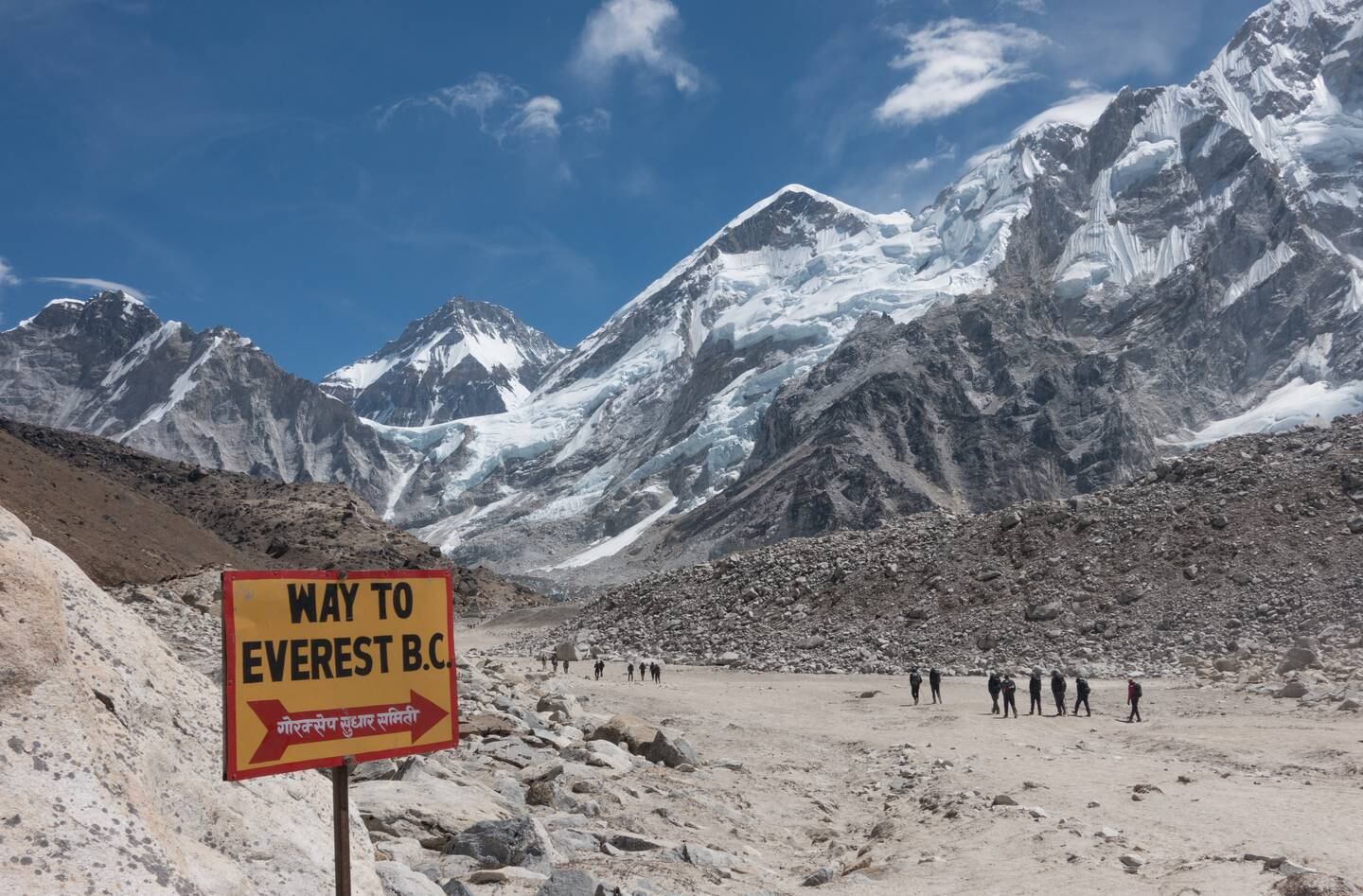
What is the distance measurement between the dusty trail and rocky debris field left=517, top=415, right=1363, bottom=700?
6.05 m

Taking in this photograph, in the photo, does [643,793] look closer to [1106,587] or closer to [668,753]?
[668,753]

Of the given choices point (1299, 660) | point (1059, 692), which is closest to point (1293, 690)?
point (1299, 660)

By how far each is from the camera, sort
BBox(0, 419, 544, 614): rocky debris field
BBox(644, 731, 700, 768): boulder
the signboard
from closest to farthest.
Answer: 1. the signboard
2. BBox(644, 731, 700, 768): boulder
3. BBox(0, 419, 544, 614): rocky debris field

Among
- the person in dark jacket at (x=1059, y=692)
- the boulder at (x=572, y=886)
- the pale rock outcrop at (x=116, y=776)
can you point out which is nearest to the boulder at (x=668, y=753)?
the boulder at (x=572, y=886)

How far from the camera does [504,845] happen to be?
9281 mm

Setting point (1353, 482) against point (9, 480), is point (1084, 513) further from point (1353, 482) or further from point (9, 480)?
point (9, 480)

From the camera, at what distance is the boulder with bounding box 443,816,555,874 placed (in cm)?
921

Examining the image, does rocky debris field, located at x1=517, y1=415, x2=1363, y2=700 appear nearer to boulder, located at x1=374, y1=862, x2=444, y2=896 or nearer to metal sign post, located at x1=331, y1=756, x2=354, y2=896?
boulder, located at x1=374, y1=862, x2=444, y2=896

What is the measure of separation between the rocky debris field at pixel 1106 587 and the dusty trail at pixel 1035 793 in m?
6.05

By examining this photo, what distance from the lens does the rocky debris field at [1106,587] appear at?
3281 cm

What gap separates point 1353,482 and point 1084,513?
9693 mm

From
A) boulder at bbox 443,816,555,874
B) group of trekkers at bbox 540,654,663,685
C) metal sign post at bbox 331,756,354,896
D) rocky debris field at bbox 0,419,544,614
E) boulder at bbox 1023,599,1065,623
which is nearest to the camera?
metal sign post at bbox 331,756,354,896

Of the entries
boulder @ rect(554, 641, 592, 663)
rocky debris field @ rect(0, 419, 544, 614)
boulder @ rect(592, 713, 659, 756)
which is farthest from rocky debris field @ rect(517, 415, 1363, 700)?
rocky debris field @ rect(0, 419, 544, 614)

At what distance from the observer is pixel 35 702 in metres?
4.82
